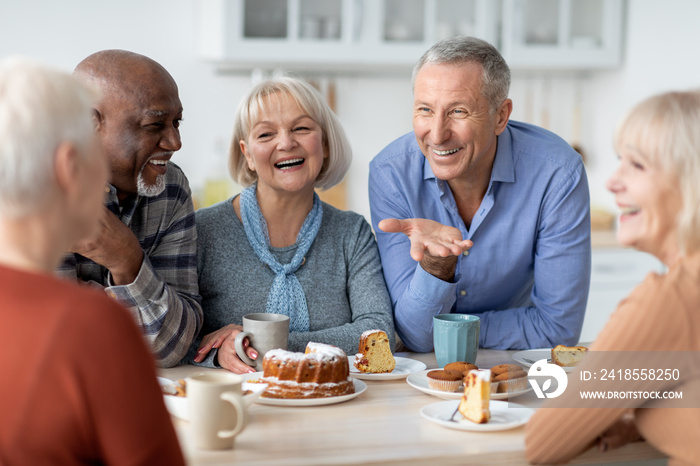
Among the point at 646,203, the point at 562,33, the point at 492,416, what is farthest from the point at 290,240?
the point at 562,33

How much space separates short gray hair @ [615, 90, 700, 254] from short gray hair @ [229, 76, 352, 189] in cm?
102

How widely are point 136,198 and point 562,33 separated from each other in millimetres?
2813

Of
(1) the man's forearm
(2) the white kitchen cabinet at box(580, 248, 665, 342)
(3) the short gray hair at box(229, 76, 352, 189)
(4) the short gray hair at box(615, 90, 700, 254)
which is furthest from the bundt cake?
(2) the white kitchen cabinet at box(580, 248, 665, 342)

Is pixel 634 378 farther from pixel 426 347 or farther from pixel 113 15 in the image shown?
pixel 113 15

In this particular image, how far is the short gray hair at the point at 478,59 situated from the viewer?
199 centimetres

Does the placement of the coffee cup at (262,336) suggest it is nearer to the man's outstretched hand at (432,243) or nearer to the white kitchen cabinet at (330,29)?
the man's outstretched hand at (432,243)

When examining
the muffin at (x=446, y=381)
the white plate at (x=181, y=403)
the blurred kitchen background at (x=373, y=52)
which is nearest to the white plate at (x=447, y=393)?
the muffin at (x=446, y=381)

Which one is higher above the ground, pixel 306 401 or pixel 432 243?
pixel 432 243

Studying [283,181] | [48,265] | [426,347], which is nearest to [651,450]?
[426,347]

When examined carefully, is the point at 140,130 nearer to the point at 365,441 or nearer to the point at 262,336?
the point at 262,336

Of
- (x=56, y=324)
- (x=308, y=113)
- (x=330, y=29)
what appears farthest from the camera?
(x=330, y=29)

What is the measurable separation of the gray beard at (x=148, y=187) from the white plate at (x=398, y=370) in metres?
0.61

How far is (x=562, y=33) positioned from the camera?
12.5ft

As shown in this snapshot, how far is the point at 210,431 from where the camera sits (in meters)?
1.15
